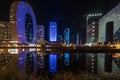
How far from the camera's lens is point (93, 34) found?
584ft

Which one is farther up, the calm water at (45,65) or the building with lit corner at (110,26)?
the building with lit corner at (110,26)

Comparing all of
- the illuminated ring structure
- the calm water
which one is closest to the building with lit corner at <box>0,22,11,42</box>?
the illuminated ring structure

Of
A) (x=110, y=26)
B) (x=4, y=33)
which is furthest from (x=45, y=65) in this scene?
(x=4, y=33)

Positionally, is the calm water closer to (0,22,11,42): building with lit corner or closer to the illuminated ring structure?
the illuminated ring structure

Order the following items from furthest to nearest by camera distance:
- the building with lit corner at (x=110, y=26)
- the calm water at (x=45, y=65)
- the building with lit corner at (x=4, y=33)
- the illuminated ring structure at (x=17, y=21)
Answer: the building with lit corner at (x=4, y=33)
the building with lit corner at (x=110, y=26)
the illuminated ring structure at (x=17, y=21)
the calm water at (x=45, y=65)

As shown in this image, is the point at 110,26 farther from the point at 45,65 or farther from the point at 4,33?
the point at 45,65

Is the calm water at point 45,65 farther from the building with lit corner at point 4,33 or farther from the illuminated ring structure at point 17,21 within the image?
the building with lit corner at point 4,33

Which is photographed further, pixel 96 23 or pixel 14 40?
pixel 96 23

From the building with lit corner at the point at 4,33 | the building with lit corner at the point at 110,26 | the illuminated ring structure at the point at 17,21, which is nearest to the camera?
the illuminated ring structure at the point at 17,21

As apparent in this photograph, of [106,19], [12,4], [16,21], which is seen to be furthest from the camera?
[106,19]

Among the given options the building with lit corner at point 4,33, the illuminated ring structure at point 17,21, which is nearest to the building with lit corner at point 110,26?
the illuminated ring structure at point 17,21

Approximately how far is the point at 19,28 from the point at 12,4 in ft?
51.3

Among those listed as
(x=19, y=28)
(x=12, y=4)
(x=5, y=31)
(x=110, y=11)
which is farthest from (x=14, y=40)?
(x=110, y=11)

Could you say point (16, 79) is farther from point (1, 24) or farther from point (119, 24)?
point (1, 24)
